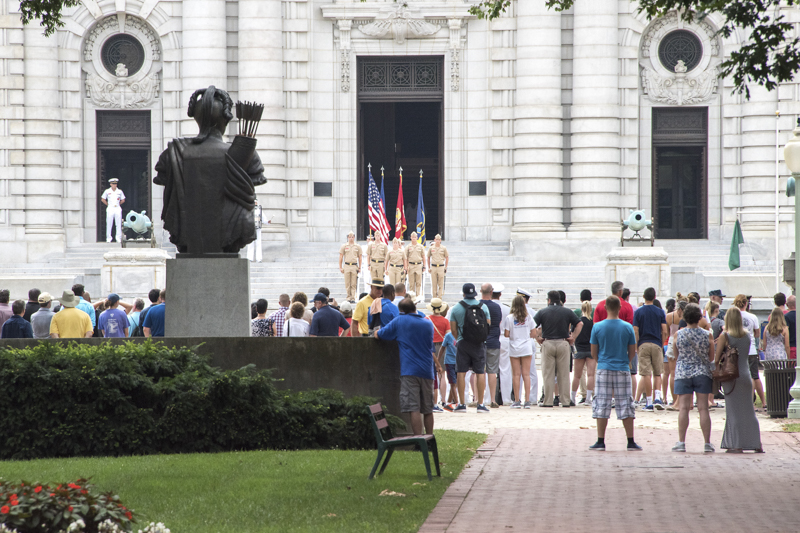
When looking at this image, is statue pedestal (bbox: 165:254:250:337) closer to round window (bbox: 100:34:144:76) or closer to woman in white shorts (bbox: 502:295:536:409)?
woman in white shorts (bbox: 502:295:536:409)

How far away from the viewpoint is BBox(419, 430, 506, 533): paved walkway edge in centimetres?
853

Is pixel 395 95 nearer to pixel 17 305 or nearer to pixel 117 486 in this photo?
pixel 17 305

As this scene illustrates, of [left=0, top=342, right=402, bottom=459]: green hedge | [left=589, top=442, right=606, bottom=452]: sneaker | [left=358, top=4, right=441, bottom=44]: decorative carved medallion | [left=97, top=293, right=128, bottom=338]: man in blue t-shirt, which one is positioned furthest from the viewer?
[left=358, top=4, right=441, bottom=44]: decorative carved medallion

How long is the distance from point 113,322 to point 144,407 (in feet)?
18.1

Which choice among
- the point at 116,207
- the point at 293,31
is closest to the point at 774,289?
the point at 293,31

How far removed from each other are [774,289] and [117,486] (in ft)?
73.9

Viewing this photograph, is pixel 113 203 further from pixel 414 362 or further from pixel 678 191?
pixel 414 362

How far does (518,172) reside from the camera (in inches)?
1310

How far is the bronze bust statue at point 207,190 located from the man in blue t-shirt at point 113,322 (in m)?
4.66

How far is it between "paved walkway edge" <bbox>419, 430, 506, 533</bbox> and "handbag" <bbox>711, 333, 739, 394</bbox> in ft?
9.14

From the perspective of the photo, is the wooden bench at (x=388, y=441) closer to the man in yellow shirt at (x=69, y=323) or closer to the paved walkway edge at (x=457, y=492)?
the paved walkway edge at (x=457, y=492)

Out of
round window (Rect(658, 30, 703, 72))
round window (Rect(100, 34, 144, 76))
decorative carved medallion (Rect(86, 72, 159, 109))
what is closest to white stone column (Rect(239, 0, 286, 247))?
decorative carved medallion (Rect(86, 72, 159, 109))

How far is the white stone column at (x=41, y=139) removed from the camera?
32.9 m

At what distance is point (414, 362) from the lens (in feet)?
37.7
